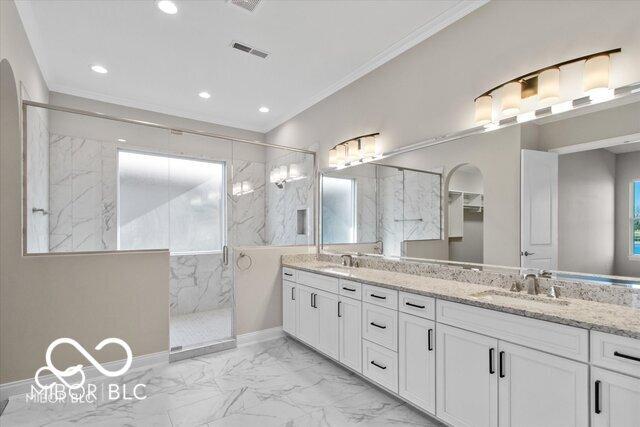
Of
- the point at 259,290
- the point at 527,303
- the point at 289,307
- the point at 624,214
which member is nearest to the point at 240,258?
the point at 259,290

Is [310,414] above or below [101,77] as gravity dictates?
below

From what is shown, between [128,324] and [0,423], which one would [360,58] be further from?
[0,423]

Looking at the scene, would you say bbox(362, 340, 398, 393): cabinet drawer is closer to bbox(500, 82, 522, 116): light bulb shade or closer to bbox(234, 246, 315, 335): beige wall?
bbox(234, 246, 315, 335): beige wall

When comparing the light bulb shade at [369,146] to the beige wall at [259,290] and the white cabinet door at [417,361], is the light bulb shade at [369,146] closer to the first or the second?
the beige wall at [259,290]

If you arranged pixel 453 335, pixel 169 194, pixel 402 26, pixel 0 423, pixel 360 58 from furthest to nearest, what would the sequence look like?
pixel 169 194 → pixel 360 58 → pixel 402 26 → pixel 0 423 → pixel 453 335

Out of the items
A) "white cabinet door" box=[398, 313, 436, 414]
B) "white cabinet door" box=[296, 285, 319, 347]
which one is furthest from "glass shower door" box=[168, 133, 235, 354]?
Result: "white cabinet door" box=[398, 313, 436, 414]

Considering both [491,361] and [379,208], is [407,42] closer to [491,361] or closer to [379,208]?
[379,208]

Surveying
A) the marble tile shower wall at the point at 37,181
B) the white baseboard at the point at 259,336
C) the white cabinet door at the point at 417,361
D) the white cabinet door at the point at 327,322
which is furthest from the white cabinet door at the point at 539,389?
the marble tile shower wall at the point at 37,181

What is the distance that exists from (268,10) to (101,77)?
7.62 feet

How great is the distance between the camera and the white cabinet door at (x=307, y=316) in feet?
9.78

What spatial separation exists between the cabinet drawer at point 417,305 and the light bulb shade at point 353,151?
5.51 feet

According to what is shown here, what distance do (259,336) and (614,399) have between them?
2.94 metres

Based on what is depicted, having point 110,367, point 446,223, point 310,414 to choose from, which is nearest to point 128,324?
point 110,367

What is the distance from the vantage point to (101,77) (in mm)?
3549
